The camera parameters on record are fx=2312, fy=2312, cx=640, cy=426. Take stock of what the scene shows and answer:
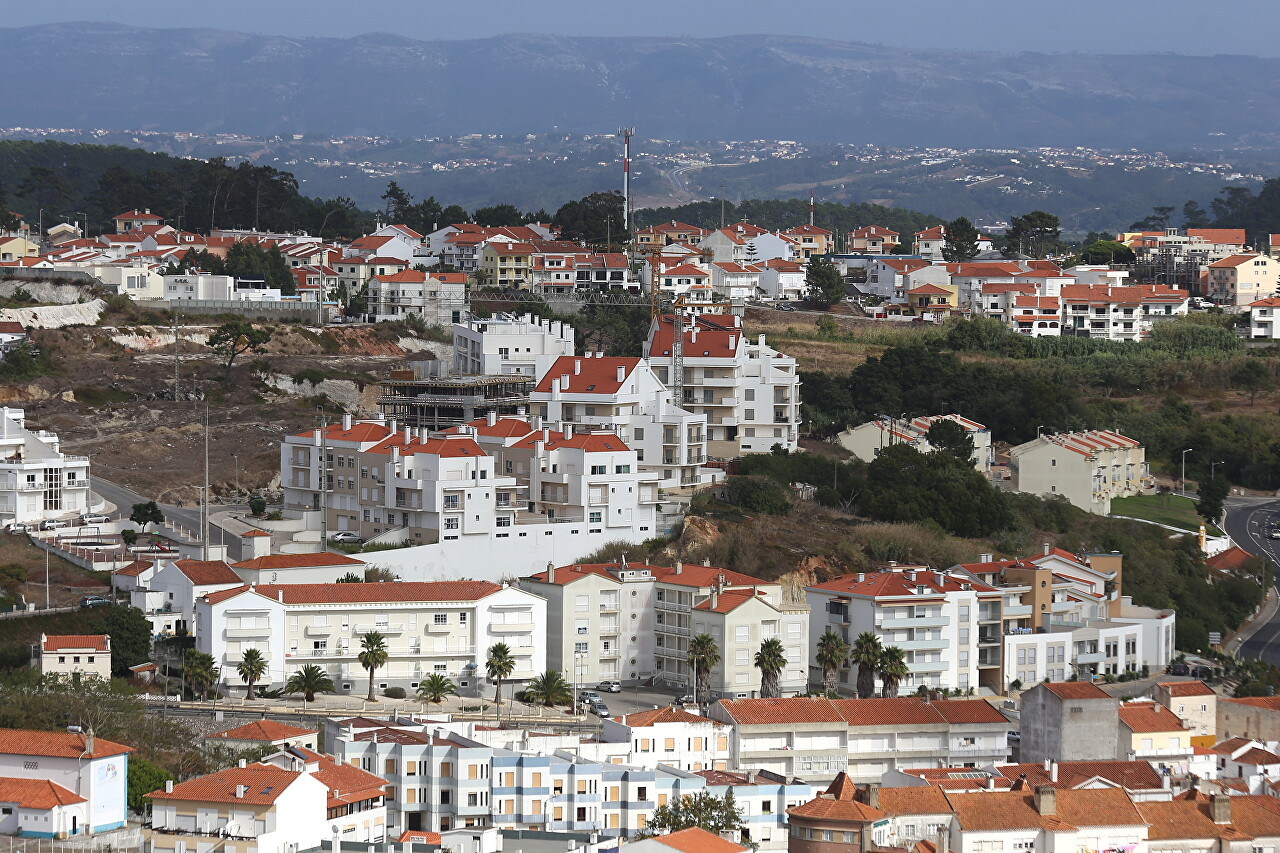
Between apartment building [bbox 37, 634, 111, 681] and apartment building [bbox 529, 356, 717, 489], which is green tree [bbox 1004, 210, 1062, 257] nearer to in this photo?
apartment building [bbox 529, 356, 717, 489]

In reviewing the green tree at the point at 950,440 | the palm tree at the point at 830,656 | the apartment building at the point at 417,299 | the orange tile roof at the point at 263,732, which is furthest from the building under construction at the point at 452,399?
the orange tile roof at the point at 263,732

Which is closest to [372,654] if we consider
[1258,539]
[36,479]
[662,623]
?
[662,623]

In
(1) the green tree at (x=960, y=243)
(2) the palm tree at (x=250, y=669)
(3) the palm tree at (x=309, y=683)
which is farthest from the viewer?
(1) the green tree at (x=960, y=243)

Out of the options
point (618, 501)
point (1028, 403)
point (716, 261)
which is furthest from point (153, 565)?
point (716, 261)

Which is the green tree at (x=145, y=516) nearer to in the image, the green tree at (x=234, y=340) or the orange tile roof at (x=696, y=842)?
the green tree at (x=234, y=340)

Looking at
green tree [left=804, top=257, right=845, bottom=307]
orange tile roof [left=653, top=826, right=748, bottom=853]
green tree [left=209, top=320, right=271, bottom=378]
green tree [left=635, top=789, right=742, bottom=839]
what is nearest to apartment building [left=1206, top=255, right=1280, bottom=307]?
green tree [left=804, top=257, right=845, bottom=307]

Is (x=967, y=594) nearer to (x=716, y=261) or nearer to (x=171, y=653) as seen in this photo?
(x=171, y=653)

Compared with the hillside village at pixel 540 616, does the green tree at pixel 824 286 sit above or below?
above

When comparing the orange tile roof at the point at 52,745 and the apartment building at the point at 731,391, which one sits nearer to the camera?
the orange tile roof at the point at 52,745
